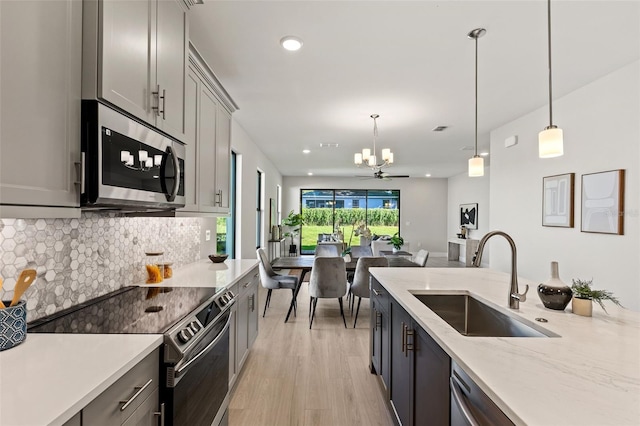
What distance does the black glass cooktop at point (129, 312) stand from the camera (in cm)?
130

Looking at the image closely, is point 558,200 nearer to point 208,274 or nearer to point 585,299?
point 585,299

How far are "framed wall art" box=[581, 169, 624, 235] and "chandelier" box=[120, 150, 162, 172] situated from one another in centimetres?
377

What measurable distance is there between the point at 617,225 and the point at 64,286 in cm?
417

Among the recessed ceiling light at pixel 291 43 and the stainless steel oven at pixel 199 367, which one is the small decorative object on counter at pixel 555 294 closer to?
the stainless steel oven at pixel 199 367

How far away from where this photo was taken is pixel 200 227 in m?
3.35

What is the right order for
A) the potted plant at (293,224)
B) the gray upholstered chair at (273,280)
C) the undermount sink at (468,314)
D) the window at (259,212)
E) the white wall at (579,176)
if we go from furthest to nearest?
the potted plant at (293,224), the window at (259,212), the gray upholstered chair at (273,280), the white wall at (579,176), the undermount sink at (468,314)

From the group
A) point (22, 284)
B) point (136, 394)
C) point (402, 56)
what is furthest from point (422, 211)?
point (22, 284)

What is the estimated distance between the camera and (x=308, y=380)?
9.02 ft

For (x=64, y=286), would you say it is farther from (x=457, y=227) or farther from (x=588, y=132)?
(x=457, y=227)

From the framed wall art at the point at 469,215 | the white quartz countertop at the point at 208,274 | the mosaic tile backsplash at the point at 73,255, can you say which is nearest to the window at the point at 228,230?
the white quartz countertop at the point at 208,274

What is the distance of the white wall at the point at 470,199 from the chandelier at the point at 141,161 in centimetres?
845

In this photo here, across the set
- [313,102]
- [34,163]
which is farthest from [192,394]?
[313,102]

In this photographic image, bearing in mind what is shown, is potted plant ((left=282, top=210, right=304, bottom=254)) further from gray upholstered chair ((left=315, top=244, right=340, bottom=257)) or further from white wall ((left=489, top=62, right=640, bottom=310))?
white wall ((left=489, top=62, right=640, bottom=310))

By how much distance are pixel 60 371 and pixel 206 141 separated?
77.2 inches
